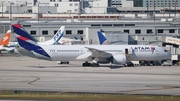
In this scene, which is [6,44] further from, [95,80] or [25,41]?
[95,80]

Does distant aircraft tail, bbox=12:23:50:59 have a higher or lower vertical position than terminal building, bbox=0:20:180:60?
higher

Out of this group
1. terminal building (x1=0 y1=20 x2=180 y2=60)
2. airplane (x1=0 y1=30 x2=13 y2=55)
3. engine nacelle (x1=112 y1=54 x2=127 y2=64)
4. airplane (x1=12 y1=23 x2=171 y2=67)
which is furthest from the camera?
terminal building (x1=0 y1=20 x2=180 y2=60)

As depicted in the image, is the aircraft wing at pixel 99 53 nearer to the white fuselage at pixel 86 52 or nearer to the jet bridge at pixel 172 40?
the white fuselage at pixel 86 52

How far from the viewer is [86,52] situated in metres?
80.5

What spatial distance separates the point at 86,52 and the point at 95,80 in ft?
68.9

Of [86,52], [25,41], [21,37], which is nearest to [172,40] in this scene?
[86,52]

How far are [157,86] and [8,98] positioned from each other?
1582 centimetres

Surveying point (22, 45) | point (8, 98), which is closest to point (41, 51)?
point (22, 45)

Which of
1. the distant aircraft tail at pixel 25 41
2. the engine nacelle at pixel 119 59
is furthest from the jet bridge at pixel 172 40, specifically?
the distant aircraft tail at pixel 25 41

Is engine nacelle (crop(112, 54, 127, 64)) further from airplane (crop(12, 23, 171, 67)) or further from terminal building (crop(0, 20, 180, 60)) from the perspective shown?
terminal building (crop(0, 20, 180, 60))

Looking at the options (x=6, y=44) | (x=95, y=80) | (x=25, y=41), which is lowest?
(x=6, y=44)

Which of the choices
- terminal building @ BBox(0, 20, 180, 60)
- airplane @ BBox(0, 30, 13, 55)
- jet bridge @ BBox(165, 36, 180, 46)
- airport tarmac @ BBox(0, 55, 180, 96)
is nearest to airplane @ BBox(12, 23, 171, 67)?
airport tarmac @ BBox(0, 55, 180, 96)

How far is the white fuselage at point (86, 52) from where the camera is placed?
79.0 metres

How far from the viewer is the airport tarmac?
170 feet
